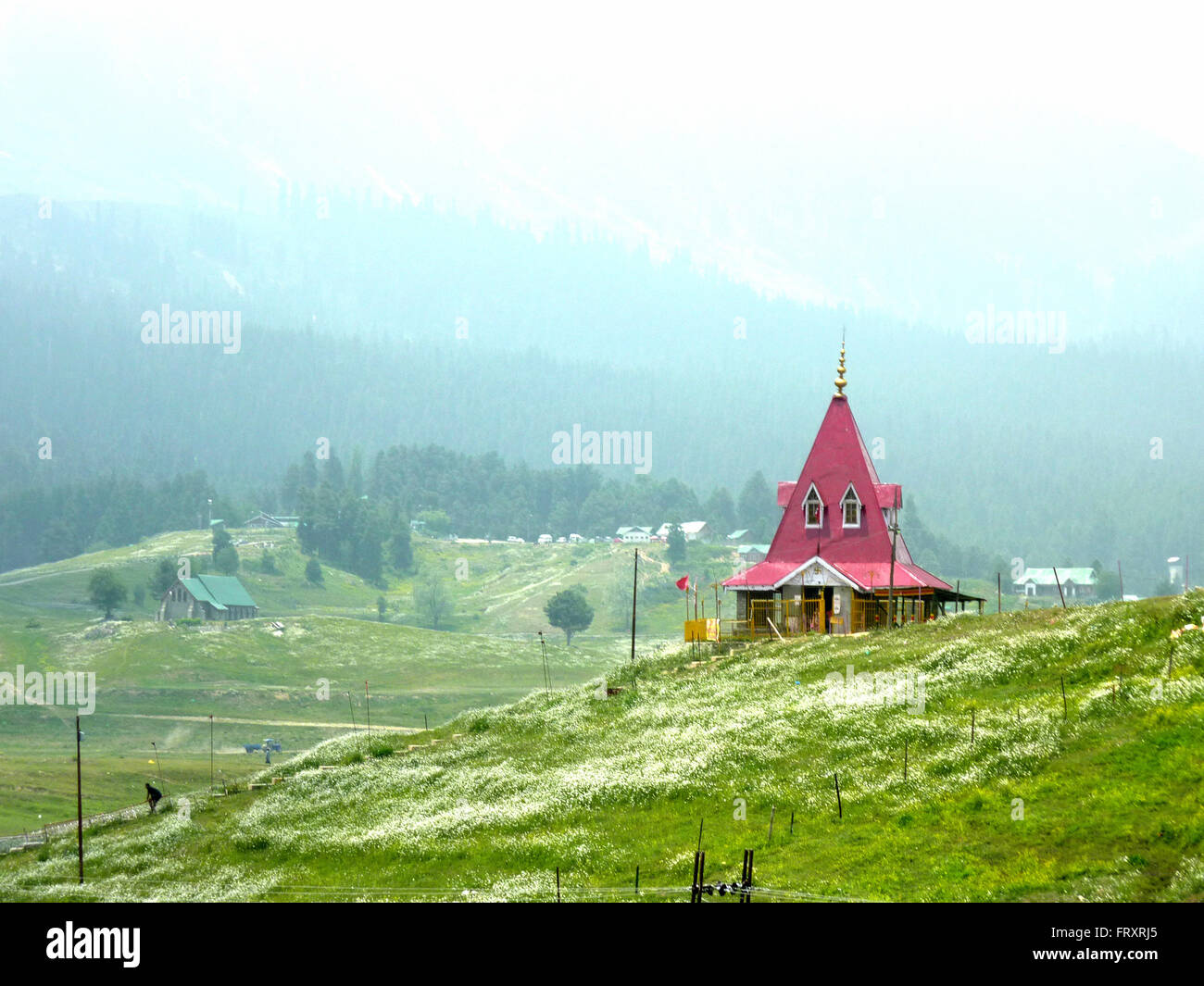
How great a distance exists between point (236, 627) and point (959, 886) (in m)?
179

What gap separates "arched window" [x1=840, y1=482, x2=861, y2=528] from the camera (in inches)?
2852

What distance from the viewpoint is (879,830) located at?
30.2 metres

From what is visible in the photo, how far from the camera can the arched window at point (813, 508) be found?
7325 centimetres

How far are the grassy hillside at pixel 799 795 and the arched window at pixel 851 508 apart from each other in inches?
549

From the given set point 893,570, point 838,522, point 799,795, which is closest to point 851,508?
point 838,522

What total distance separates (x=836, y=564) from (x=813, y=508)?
3.94 meters

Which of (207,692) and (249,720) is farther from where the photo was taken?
(207,692)

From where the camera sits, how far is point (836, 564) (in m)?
71.1

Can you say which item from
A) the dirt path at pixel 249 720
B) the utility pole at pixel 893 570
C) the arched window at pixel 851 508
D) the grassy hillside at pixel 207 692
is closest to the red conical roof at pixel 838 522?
the arched window at pixel 851 508

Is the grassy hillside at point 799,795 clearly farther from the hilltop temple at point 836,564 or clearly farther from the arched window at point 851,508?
the arched window at point 851,508

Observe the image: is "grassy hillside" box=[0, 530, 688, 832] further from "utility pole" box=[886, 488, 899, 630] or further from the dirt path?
"utility pole" box=[886, 488, 899, 630]

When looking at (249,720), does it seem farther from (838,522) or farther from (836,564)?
(836,564)
